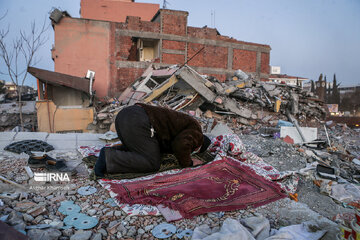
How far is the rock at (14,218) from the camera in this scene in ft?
5.90

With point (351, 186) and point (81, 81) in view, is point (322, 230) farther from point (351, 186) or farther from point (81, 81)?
point (81, 81)

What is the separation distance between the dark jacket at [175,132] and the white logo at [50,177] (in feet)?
4.12

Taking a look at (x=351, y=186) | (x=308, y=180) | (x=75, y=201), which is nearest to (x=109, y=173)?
(x=75, y=201)

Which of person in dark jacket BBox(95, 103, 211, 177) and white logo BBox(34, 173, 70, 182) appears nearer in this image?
white logo BBox(34, 173, 70, 182)

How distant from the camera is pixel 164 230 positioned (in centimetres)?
197

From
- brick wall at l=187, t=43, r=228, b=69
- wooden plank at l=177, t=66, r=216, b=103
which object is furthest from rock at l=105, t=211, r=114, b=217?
brick wall at l=187, t=43, r=228, b=69

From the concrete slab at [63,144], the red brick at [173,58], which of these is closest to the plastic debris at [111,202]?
the concrete slab at [63,144]

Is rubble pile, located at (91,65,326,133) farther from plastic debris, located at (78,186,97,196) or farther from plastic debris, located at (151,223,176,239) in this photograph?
plastic debris, located at (151,223,176,239)

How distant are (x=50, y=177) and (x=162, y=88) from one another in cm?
671

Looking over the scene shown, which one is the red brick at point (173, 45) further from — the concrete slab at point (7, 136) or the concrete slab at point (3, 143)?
the concrete slab at point (3, 143)

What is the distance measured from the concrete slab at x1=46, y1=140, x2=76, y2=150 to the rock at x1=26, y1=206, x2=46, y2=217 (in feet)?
8.12

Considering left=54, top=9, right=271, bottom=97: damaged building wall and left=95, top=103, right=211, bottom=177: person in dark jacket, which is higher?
left=54, top=9, right=271, bottom=97: damaged building wall

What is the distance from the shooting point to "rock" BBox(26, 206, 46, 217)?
6.70 feet

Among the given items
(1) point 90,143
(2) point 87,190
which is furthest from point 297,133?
(2) point 87,190
